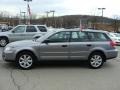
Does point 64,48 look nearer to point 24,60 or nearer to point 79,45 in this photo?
point 79,45

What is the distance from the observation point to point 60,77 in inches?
346

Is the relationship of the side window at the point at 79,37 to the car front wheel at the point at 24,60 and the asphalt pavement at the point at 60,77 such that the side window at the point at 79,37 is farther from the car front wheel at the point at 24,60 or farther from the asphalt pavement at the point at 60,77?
the car front wheel at the point at 24,60

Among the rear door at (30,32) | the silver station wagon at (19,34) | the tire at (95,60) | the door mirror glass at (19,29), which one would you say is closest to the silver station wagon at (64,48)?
the tire at (95,60)

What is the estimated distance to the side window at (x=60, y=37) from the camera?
33.9 feet

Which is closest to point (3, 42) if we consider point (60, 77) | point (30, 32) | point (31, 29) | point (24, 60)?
point (30, 32)

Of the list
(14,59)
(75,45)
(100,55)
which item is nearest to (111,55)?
(100,55)

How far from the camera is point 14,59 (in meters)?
10.1

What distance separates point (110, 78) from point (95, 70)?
152 centimetres

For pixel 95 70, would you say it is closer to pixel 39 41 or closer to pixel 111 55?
pixel 111 55

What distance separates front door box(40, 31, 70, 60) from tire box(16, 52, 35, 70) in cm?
44

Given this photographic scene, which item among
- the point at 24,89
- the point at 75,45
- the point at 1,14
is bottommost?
the point at 24,89

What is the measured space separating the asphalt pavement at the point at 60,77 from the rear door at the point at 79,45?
50 cm

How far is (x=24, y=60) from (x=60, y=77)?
6.21ft

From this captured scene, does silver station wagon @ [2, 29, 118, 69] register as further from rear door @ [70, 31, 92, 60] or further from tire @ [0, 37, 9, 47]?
tire @ [0, 37, 9, 47]
